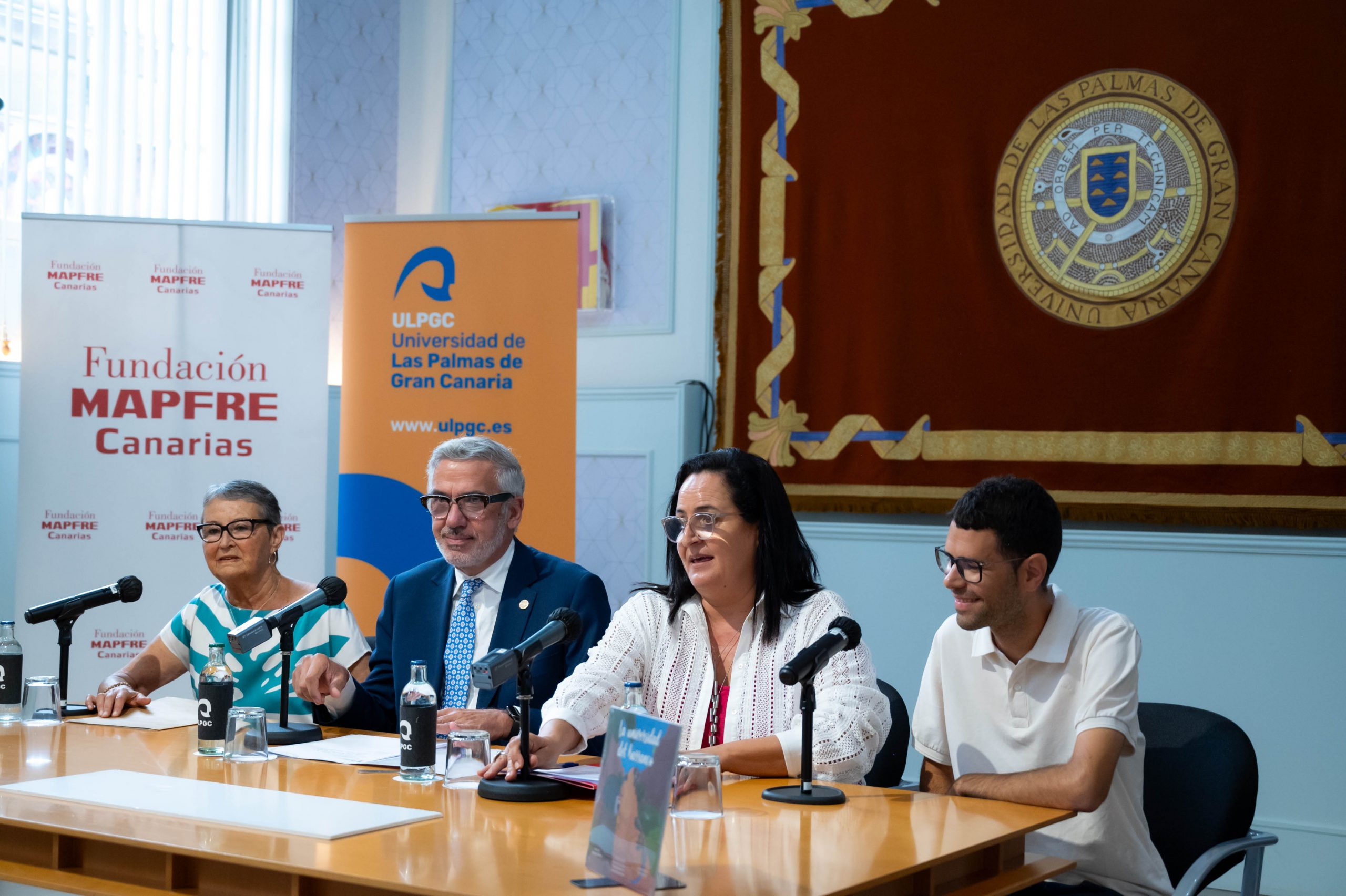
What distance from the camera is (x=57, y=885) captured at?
1.96 m

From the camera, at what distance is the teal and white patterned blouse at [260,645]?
3.16 m

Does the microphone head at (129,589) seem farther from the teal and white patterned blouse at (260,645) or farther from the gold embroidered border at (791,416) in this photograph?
the gold embroidered border at (791,416)

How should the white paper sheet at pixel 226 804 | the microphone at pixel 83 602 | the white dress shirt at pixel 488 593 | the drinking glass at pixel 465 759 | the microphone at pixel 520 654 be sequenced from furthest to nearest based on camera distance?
1. the white dress shirt at pixel 488 593
2. the microphone at pixel 83 602
3. the drinking glass at pixel 465 759
4. the microphone at pixel 520 654
5. the white paper sheet at pixel 226 804

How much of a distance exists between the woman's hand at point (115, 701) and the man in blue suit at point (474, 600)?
440 millimetres

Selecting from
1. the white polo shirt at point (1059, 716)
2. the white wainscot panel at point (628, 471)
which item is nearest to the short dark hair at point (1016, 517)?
the white polo shirt at point (1059, 716)

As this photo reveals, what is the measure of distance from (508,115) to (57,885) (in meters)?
4.74

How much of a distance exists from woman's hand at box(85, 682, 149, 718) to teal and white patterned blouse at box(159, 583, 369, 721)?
0.61 feet

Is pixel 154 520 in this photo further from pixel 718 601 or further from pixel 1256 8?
pixel 1256 8

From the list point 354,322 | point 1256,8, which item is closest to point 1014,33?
point 1256,8

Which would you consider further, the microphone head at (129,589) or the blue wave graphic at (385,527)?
the blue wave graphic at (385,527)

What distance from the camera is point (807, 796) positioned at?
2262 mm

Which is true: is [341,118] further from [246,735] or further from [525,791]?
[525,791]

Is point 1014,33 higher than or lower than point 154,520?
higher

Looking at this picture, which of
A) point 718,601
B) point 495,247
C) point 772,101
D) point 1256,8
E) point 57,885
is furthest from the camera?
point 772,101
